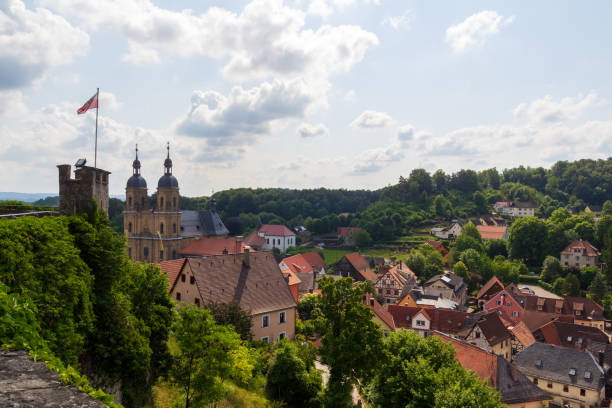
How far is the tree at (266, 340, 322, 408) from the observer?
84.3 feet

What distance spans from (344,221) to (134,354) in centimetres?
12980

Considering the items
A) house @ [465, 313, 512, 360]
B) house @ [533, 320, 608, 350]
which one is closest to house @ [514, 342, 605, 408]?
house @ [465, 313, 512, 360]

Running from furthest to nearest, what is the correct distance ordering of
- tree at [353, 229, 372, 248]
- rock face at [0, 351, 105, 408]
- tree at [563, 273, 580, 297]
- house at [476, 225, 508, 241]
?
1. house at [476, 225, 508, 241]
2. tree at [353, 229, 372, 248]
3. tree at [563, 273, 580, 297]
4. rock face at [0, 351, 105, 408]

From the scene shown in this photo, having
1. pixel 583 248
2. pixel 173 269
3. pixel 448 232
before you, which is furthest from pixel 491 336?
pixel 448 232

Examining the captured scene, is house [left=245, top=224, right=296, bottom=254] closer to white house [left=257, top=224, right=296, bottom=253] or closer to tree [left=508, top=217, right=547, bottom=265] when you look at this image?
white house [left=257, top=224, right=296, bottom=253]

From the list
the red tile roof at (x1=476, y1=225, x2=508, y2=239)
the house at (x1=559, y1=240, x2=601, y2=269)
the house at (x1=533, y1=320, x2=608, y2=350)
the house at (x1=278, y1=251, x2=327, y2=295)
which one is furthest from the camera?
the red tile roof at (x1=476, y1=225, x2=508, y2=239)

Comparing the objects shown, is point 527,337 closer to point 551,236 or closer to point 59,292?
point 551,236

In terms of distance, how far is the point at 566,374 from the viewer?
141 feet

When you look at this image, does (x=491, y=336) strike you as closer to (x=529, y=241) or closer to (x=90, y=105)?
(x=90, y=105)

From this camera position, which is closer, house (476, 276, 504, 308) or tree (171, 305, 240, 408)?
tree (171, 305, 240, 408)

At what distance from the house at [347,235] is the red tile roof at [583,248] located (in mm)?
57073

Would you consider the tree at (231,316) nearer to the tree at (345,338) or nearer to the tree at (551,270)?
the tree at (345,338)

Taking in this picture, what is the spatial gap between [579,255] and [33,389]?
10623 cm

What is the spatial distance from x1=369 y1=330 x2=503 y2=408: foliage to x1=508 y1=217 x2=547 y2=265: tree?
76.0 metres
